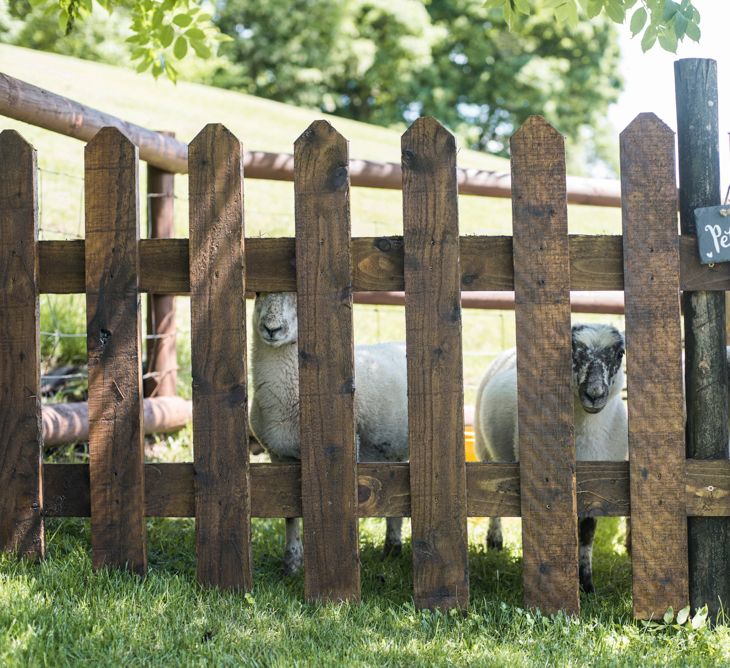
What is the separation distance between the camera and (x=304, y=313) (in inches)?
139

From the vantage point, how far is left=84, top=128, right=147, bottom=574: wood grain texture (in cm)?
361

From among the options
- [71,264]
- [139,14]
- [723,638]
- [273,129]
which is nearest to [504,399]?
[723,638]

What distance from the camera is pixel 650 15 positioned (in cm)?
405

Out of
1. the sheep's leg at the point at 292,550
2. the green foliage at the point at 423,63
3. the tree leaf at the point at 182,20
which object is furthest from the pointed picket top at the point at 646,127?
the green foliage at the point at 423,63

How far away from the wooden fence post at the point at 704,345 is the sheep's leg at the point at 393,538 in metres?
1.61

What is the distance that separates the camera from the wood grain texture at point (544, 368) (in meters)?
3.43

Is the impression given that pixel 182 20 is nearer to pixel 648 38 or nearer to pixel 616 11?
pixel 616 11

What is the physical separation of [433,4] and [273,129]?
18265 mm

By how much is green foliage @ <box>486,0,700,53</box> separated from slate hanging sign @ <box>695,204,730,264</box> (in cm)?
83

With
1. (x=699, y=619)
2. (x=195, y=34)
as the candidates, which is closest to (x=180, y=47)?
(x=195, y=34)

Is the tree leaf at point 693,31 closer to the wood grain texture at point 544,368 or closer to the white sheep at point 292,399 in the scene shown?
the wood grain texture at point 544,368

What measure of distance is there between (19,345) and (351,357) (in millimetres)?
1357

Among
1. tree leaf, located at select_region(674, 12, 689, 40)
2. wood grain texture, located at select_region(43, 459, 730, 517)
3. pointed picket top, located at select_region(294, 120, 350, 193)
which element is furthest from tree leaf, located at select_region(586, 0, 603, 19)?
wood grain texture, located at select_region(43, 459, 730, 517)

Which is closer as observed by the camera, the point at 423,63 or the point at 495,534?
the point at 495,534
